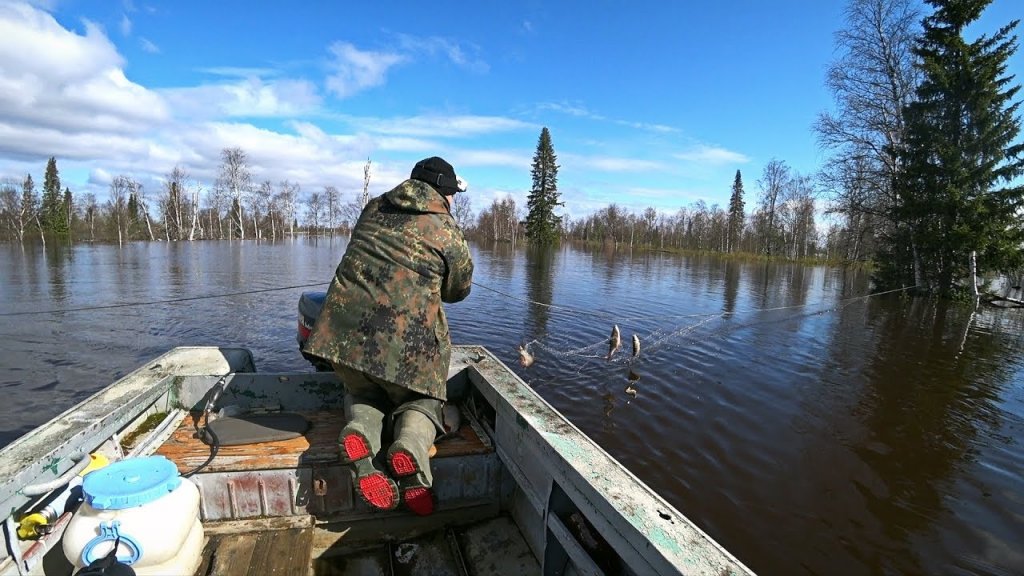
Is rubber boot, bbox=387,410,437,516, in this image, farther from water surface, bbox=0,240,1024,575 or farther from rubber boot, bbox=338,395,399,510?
water surface, bbox=0,240,1024,575

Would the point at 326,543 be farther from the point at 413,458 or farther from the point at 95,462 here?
the point at 95,462

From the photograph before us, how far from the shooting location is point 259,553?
2408 millimetres

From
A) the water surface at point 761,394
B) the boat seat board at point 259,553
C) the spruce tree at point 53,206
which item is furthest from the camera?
the spruce tree at point 53,206

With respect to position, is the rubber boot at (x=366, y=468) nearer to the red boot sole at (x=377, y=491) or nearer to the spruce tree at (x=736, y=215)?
the red boot sole at (x=377, y=491)

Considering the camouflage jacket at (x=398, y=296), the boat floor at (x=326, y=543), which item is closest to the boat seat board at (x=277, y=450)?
the boat floor at (x=326, y=543)

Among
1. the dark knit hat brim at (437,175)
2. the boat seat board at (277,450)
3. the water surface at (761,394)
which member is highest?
the dark knit hat brim at (437,175)

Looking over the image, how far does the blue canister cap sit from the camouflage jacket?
2.77 ft

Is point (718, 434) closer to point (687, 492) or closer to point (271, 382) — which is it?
point (687, 492)

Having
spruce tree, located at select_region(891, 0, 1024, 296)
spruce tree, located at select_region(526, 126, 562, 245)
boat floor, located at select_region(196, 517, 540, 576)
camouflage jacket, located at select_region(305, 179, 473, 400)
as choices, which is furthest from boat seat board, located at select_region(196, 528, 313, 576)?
spruce tree, located at select_region(526, 126, 562, 245)

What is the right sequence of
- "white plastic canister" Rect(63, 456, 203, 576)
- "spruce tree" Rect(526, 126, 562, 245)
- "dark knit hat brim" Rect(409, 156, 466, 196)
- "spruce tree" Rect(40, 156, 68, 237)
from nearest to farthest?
"white plastic canister" Rect(63, 456, 203, 576) < "dark knit hat brim" Rect(409, 156, 466, 196) < "spruce tree" Rect(40, 156, 68, 237) < "spruce tree" Rect(526, 126, 562, 245)

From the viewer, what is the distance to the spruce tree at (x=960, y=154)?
1847cm

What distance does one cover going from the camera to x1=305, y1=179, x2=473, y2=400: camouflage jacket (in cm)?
269

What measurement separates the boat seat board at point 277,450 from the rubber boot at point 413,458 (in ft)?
1.08

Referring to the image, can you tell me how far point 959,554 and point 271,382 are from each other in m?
5.86
